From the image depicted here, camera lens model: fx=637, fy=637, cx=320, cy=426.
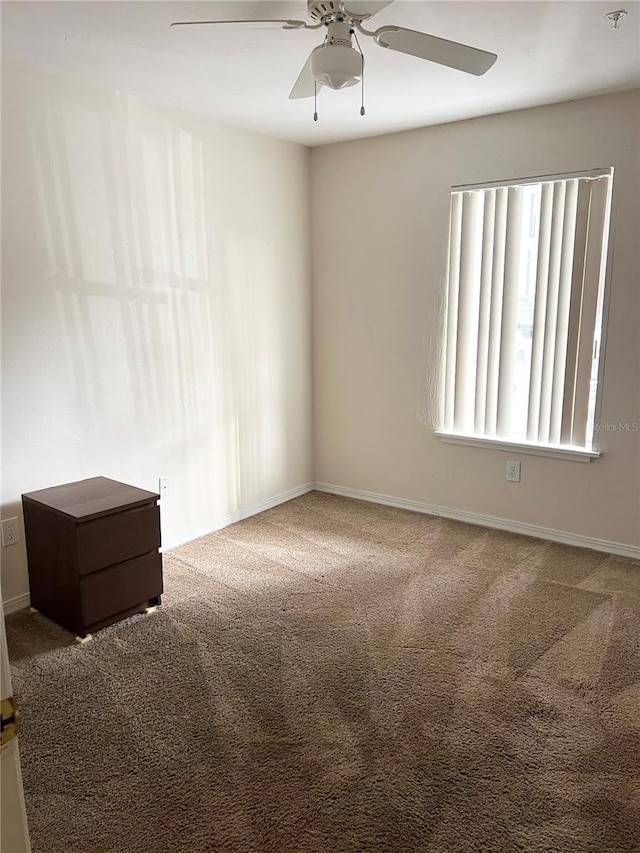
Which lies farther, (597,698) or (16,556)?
(16,556)

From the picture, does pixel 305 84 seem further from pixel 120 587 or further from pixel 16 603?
pixel 16 603

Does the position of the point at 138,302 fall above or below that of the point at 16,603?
above

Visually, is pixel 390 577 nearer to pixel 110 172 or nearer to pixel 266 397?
pixel 266 397

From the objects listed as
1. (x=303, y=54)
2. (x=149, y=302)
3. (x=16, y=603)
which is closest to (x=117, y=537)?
(x=16, y=603)

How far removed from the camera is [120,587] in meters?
2.74

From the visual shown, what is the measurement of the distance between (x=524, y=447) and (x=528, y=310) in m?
0.78

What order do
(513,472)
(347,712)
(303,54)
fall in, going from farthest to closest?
(513,472), (303,54), (347,712)

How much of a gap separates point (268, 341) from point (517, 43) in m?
2.23

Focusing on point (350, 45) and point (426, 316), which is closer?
point (350, 45)

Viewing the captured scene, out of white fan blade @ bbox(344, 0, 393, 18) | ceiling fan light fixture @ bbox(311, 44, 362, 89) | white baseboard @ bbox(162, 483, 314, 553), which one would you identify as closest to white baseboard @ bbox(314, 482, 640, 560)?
white baseboard @ bbox(162, 483, 314, 553)

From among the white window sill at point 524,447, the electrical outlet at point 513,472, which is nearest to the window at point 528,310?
the white window sill at point 524,447

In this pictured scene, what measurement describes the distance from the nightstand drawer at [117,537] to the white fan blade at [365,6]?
6.66 ft

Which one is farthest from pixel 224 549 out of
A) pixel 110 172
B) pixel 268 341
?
pixel 110 172

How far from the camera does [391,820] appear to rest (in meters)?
1.75
